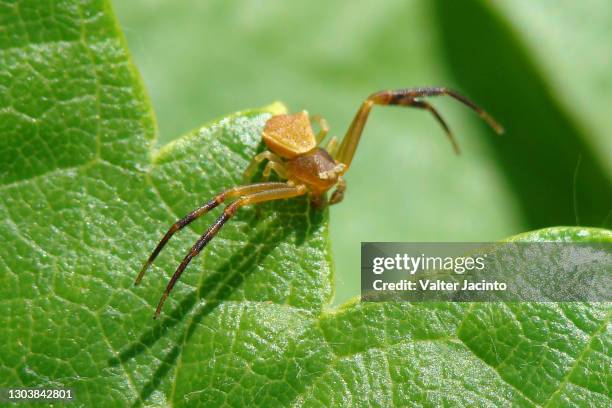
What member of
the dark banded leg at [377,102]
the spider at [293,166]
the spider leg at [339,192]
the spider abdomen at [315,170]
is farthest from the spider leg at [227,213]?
the dark banded leg at [377,102]

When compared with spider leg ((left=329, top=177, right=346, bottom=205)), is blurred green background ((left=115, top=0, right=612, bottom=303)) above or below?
above

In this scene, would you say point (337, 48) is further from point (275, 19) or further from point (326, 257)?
point (326, 257)

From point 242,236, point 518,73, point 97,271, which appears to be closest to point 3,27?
point 97,271

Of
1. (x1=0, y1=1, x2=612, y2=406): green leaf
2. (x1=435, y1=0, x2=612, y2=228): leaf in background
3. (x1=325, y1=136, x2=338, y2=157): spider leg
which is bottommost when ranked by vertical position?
(x1=0, y1=1, x2=612, y2=406): green leaf

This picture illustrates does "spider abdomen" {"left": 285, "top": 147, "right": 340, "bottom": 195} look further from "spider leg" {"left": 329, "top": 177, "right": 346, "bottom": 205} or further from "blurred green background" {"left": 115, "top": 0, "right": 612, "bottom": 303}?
"blurred green background" {"left": 115, "top": 0, "right": 612, "bottom": 303}

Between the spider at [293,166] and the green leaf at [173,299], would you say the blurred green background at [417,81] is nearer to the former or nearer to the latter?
the spider at [293,166]

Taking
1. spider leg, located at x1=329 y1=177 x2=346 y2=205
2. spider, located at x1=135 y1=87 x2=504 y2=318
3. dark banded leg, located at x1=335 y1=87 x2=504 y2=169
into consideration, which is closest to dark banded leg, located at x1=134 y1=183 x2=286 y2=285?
spider, located at x1=135 y1=87 x2=504 y2=318

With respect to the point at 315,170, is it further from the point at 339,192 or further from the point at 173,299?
the point at 173,299

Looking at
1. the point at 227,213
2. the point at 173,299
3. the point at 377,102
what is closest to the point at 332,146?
the point at 377,102
